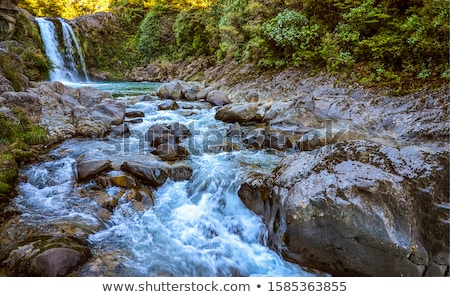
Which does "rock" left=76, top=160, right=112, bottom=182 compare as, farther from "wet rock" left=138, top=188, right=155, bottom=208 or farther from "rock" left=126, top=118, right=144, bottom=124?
"rock" left=126, top=118, right=144, bottom=124

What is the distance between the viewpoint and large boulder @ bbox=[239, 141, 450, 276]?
2838mm

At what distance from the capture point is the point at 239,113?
27.2ft

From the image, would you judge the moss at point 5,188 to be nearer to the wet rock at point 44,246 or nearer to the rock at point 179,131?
the wet rock at point 44,246

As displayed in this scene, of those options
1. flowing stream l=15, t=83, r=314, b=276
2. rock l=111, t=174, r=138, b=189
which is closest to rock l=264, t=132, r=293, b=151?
flowing stream l=15, t=83, r=314, b=276

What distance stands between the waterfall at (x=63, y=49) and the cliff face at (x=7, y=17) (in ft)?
8.37

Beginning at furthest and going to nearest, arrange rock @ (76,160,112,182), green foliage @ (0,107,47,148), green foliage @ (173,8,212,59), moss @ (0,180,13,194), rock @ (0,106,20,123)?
green foliage @ (173,8,212,59) → rock @ (0,106,20,123) → green foliage @ (0,107,47,148) → rock @ (76,160,112,182) → moss @ (0,180,13,194)

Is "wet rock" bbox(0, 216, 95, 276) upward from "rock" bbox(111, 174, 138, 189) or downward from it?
downward

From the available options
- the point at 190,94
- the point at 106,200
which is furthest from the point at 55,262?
the point at 190,94

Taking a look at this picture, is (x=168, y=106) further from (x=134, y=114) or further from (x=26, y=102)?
(x=26, y=102)

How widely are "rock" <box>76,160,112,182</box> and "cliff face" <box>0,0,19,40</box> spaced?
11.9m

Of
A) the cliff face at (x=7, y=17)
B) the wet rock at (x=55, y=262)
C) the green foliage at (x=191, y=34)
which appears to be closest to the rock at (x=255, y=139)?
the wet rock at (x=55, y=262)

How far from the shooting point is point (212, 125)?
26.9 feet

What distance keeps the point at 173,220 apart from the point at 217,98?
6910 mm

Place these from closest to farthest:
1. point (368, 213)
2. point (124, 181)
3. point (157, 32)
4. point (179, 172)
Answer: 1. point (368, 213)
2. point (124, 181)
3. point (179, 172)
4. point (157, 32)
